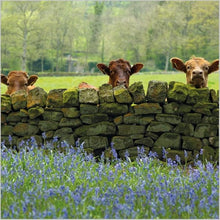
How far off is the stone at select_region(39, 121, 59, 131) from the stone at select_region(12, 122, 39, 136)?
137 millimetres

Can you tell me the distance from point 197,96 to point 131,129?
4.31 ft

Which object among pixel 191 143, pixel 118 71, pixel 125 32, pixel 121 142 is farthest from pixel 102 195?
pixel 125 32

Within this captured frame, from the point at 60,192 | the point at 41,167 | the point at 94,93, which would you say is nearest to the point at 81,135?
the point at 94,93

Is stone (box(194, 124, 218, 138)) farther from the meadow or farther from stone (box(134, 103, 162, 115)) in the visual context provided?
the meadow

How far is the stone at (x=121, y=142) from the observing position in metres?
6.94

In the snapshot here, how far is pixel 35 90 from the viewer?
7.27 metres

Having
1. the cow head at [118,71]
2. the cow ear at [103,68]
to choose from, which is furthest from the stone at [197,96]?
the cow ear at [103,68]

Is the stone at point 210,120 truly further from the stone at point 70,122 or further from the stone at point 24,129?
the stone at point 24,129

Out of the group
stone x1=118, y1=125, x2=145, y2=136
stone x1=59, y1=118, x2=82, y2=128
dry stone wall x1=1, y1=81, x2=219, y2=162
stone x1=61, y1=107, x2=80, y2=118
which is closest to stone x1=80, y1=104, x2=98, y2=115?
dry stone wall x1=1, y1=81, x2=219, y2=162

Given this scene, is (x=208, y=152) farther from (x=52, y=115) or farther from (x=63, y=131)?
(x=52, y=115)

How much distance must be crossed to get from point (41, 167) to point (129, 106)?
232 cm

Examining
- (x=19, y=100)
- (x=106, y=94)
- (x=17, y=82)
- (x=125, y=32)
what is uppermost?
(x=125, y=32)

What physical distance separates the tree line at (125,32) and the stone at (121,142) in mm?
26991

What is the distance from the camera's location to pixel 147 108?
6844 mm
